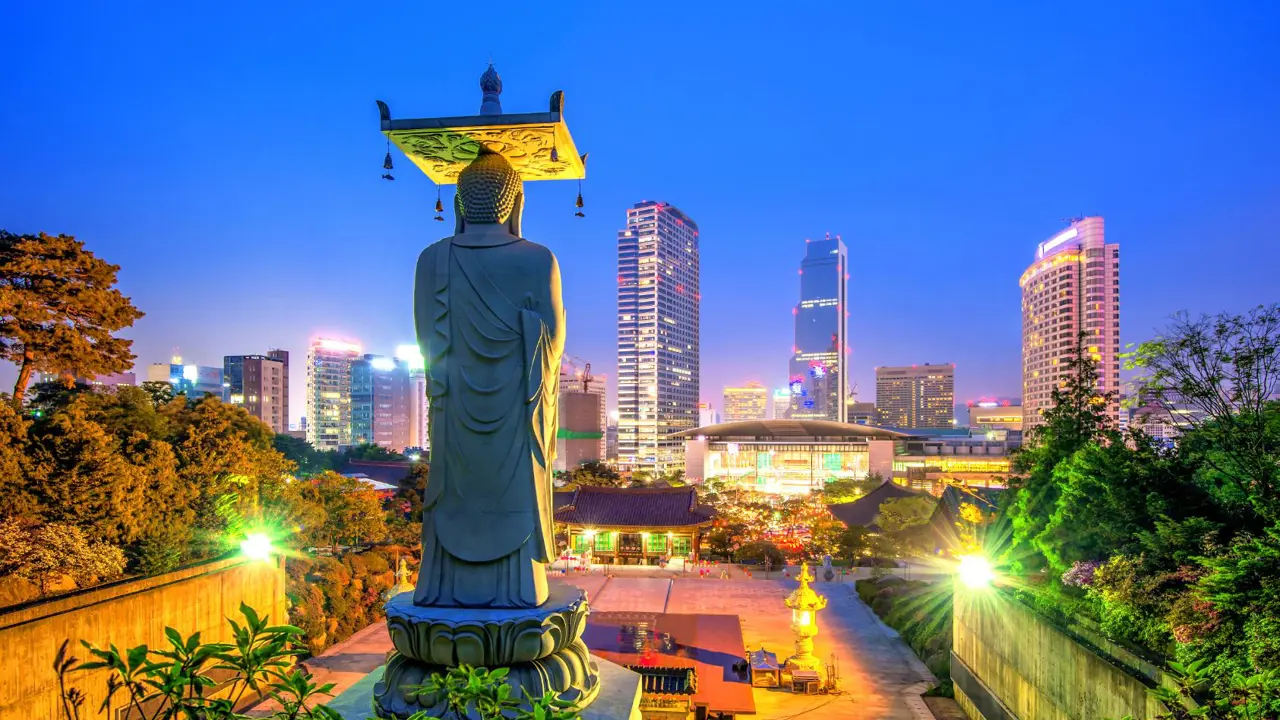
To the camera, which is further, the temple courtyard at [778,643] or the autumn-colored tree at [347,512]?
the autumn-colored tree at [347,512]

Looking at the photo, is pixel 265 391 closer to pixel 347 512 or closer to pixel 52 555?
pixel 347 512

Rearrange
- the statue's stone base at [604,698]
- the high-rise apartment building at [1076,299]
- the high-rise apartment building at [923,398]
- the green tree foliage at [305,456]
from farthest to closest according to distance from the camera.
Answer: the high-rise apartment building at [923,398] → the high-rise apartment building at [1076,299] → the green tree foliage at [305,456] → the statue's stone base at [604,698]

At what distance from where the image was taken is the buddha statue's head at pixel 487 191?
720 centimetres

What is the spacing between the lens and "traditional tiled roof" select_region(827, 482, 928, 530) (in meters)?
29.5

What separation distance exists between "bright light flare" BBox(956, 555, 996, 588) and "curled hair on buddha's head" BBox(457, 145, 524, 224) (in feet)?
30.8

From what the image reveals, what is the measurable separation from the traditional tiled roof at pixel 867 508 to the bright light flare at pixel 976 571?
17.4m

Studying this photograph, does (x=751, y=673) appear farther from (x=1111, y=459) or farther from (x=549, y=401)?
(x=549, y=401)

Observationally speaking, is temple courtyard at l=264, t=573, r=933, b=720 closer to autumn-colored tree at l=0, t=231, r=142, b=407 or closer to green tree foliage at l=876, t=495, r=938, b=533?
green tree foliage at l=876, t=495, r=938, b=533

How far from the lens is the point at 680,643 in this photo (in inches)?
614

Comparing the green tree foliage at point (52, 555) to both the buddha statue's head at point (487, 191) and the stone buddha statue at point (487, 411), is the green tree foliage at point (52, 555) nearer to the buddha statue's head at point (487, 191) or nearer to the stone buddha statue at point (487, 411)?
the stone buddha statue at point (487, 411)

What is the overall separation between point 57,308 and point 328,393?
9193cm

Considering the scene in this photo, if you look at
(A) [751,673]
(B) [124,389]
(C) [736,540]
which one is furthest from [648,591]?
(B) [124,389]

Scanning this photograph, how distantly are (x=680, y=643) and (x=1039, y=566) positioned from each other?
7.57m

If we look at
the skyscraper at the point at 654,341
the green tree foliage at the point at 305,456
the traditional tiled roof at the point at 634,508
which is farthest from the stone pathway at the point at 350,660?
the skyscraper at the point at 654,341
